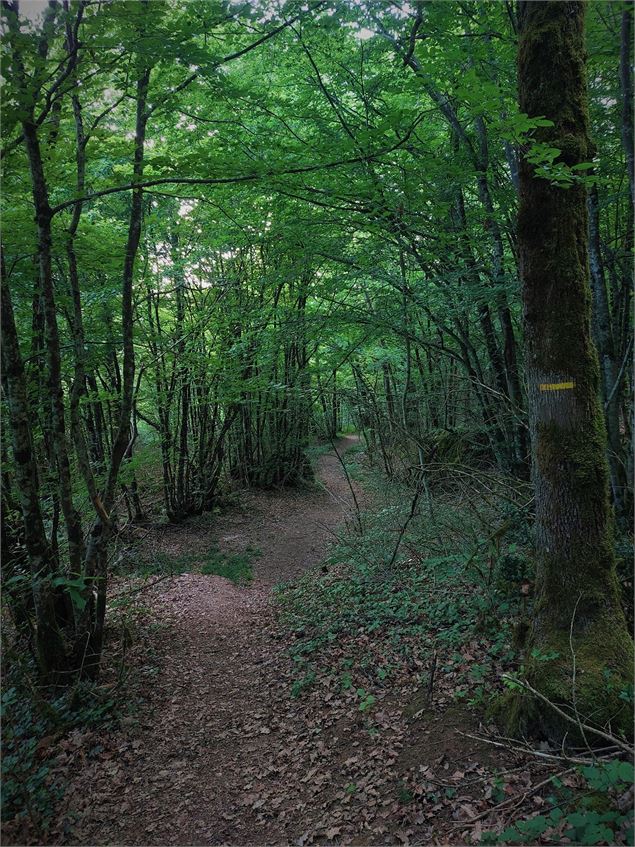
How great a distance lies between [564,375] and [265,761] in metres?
4.16

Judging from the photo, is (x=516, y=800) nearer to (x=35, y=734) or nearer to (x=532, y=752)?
(x=532, y=752)

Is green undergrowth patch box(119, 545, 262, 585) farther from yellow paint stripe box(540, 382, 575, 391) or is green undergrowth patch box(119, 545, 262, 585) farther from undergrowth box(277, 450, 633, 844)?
yellow paint stripe box(540, 382, 575, 391)

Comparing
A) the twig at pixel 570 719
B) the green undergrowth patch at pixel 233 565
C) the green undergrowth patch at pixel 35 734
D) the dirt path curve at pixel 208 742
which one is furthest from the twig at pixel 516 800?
the green undergrowth patch at pixel 233 565

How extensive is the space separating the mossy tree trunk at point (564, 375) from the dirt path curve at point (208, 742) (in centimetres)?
244

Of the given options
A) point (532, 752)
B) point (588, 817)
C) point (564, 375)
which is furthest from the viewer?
point (564, 375)

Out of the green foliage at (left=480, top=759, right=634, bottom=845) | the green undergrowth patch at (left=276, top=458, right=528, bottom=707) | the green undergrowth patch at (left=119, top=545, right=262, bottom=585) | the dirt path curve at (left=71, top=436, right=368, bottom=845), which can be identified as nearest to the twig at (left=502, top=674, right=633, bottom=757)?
the green foliage at (left=480, top=759, right=634, bottom=845)

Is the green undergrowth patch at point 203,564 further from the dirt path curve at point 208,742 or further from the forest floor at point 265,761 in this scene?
the forest floor at point 265,761

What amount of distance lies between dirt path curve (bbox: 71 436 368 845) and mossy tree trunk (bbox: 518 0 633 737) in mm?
2440

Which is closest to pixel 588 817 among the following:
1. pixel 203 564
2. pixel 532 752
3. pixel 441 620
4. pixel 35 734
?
pixel 532 752

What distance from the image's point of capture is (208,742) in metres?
4.80

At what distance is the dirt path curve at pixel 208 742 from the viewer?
149 inches

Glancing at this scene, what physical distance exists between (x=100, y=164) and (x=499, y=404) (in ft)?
21.6

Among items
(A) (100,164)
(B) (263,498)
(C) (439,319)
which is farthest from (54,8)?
(B) (263,498)

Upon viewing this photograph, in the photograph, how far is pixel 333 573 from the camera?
329 inches
